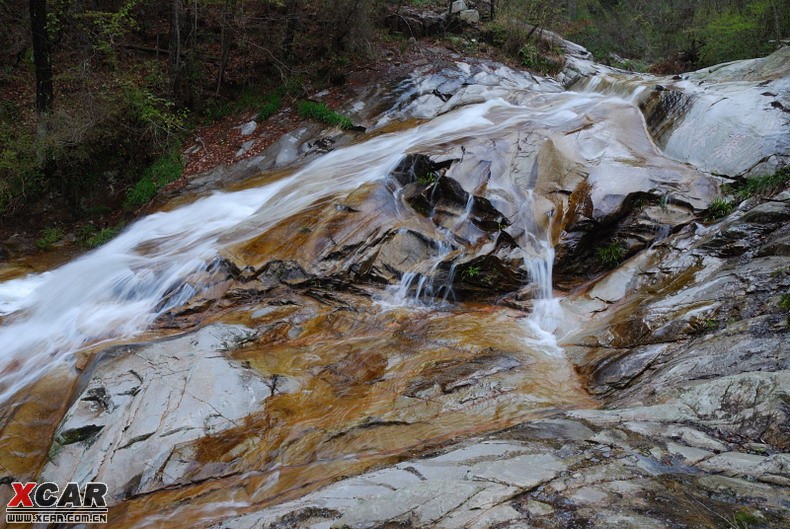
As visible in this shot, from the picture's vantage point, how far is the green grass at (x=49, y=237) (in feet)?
36.4

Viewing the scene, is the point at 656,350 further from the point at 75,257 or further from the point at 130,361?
the point at 75,257

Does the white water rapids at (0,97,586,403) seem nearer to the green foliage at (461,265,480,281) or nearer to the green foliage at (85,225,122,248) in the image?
the green foliage at (85,225,122,248)

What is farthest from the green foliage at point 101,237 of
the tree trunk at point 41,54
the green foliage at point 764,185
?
the green foliage at point 764,185

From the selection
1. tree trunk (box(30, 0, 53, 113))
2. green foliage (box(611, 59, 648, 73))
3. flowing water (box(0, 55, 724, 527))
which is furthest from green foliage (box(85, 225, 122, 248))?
green foliage (box(611, 59, 648, 73))

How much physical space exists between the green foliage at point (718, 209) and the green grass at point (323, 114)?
8.46m

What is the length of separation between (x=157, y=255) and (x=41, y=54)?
23.5ft

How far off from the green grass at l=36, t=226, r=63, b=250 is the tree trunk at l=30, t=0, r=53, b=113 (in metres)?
2.96

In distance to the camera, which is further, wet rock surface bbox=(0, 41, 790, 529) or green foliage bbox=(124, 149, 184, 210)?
green foliage bbox=(124, 149, 184, 210)

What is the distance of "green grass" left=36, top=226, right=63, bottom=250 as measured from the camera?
36.4 feet

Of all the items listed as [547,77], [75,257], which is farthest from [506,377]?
[547,77]

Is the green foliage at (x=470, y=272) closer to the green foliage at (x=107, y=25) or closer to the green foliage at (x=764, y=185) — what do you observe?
the green foliage at (x=764, y=185)

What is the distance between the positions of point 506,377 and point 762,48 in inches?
576

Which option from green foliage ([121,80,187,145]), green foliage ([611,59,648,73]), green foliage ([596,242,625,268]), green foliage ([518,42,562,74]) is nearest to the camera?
green foliage ([596,242,625,268])

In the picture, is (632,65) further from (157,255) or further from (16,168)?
(16,168)
